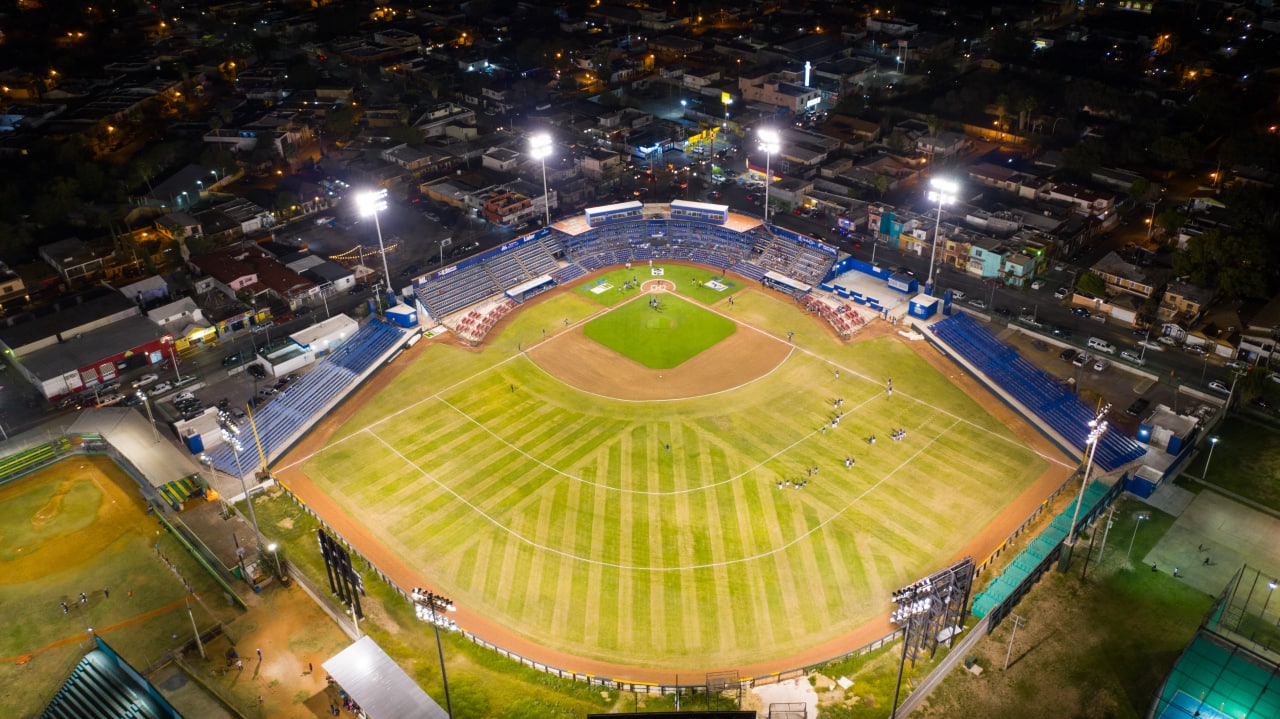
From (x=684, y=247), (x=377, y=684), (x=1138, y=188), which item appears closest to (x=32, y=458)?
(x=377, y=684)

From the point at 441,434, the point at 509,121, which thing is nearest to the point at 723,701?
the point at 441,434

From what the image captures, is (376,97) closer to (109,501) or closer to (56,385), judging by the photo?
(56,385)

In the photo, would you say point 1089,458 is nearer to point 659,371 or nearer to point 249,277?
point 659,371

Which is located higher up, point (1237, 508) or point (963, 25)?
point (963, 25)

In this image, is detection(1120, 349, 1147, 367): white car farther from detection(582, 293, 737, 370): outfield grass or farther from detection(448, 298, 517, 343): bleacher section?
detection(448, 298, 517, 343): bleacher section

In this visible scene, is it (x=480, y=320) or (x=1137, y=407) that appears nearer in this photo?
(x=1137, y=407)

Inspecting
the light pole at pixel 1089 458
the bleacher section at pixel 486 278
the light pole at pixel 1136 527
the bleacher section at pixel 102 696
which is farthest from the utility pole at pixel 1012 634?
the bleacher section at pixel 486 278
